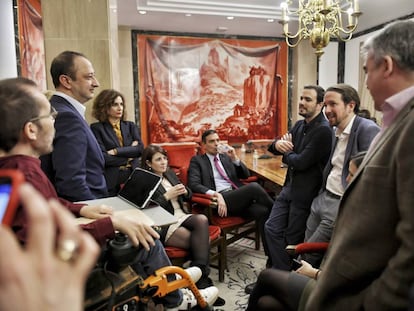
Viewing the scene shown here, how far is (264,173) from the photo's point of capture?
346cm

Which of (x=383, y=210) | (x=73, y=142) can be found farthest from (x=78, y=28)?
(x=383, y=210)

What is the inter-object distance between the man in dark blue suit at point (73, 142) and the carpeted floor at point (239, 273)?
131 cm

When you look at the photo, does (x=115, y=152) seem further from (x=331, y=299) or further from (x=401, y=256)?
(x=401, y=256)

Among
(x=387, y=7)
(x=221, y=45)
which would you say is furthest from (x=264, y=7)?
(x=387, y=7)

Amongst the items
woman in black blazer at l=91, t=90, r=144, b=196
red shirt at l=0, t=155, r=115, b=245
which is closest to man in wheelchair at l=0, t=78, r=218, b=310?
red shirt at l=0, t=155, r=115, b=245

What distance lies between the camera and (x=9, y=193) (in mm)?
415

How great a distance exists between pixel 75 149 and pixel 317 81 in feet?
18.7

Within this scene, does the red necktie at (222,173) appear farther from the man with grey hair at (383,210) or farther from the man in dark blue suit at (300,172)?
the man with grey hair at (383,210)

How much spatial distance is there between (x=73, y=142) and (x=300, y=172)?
1571mm

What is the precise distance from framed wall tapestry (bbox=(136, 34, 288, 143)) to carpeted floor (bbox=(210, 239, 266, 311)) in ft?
9.86

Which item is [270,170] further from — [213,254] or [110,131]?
[110,131]

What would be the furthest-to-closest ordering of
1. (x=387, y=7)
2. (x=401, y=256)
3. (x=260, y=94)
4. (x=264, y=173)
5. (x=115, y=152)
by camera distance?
(x=260, y=94), (x=387, y=7), (x=264, y=173), (x=115, y=152), (x=401, y=256)

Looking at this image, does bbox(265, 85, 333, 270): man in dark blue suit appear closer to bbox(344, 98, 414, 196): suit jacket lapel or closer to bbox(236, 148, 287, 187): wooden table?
bbox(236, 148, 287, 187): wooden table

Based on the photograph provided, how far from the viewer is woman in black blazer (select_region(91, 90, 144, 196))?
9.51 ft
